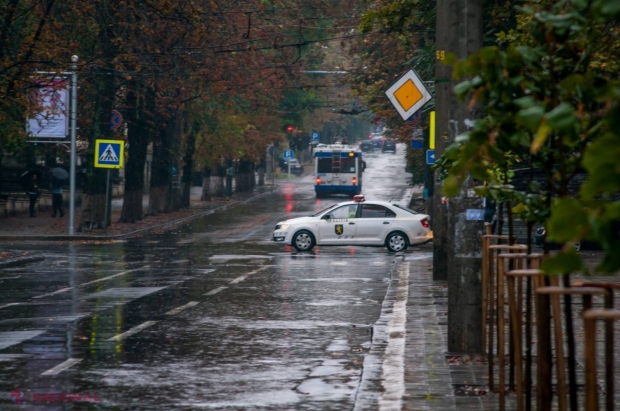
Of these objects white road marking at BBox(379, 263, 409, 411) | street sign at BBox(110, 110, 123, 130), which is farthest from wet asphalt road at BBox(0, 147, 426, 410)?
street sign at BBox(110, 110, 123, 130)

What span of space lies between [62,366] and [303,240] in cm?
1939

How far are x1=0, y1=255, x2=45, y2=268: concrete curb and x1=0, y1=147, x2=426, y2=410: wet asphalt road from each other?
0.57 metres

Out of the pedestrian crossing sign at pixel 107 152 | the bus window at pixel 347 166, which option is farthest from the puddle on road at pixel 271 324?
the bus window at pixel 347 166

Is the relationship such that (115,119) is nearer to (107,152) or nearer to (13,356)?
(107,152)

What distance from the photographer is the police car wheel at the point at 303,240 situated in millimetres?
29250

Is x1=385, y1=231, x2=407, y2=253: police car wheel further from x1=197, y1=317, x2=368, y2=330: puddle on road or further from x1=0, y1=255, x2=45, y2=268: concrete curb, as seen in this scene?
x1=197, y1=317, x2=368, y2=330: puddle on road

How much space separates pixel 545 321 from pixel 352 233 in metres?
23.9

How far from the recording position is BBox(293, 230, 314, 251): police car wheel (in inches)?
1152

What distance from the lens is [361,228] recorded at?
2956 centimetres

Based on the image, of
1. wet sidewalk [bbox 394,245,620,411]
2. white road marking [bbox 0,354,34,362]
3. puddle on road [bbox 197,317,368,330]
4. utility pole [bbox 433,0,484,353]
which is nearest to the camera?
wet sidewalk [bbox 394,245,620,411]

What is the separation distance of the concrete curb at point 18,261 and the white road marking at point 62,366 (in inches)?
534

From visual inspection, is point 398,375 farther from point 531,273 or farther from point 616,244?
point 616,244

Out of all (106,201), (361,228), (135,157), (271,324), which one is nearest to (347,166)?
(135,157)

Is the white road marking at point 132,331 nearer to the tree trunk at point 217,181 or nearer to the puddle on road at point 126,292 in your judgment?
the puddle on road at point 126,292
